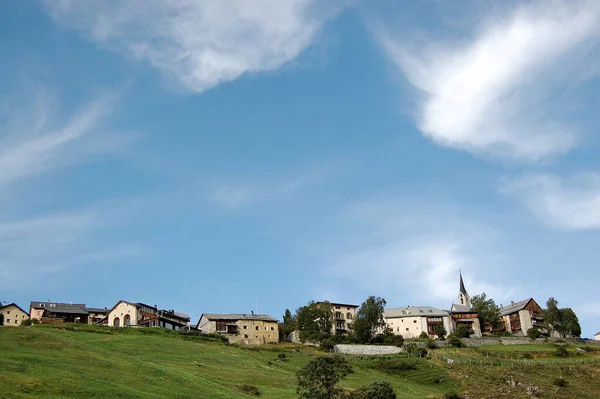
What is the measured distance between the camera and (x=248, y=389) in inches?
3044

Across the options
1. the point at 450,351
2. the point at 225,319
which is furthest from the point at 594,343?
the point at 225,319

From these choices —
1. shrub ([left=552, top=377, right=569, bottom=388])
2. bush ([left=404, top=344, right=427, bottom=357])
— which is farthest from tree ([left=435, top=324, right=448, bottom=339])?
shrub ([left=552, top=377, right=569, bottom=388])

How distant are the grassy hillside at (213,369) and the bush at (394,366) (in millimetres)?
178

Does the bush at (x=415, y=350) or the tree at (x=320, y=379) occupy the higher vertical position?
the bush at (x=415, y=350)

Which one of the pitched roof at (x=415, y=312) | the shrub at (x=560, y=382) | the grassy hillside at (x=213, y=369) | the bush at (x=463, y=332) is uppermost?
the pitched roof at (x=415, y=312)

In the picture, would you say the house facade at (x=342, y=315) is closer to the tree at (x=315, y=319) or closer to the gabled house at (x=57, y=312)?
the tree at (x=315, y=319)

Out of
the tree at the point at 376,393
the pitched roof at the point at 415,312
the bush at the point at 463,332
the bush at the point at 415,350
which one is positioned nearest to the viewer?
the tree at the point at 376,393

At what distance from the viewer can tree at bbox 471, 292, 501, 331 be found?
7067 inches

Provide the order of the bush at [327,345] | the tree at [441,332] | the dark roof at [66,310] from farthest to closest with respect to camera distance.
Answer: the tree at [441,332] → the dark roof at [66,310] → the bush at [327,345]

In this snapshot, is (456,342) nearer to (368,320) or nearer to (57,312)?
(368,320)

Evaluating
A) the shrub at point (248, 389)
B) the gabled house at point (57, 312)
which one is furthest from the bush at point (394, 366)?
the gabled house at point (57, 312)

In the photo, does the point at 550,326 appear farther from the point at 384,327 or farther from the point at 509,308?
the point at 384,327

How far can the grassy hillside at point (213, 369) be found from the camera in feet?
211

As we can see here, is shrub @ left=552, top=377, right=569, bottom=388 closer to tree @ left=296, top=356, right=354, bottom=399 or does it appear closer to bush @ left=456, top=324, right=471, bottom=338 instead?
tree @ left=296, top=356, right=354, bottom=399
